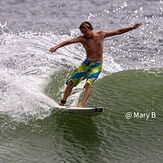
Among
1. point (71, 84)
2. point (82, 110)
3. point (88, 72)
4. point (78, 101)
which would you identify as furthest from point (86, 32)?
point (78, 101)

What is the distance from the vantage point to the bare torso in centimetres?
916

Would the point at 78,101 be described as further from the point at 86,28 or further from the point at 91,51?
the point at 86,28

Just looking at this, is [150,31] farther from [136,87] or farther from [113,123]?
[113,123]

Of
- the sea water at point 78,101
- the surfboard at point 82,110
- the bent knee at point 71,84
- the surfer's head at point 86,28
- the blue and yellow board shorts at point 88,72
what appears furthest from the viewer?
the bent knee at point 71,84

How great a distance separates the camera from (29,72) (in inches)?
473

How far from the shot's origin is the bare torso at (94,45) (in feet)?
30.0

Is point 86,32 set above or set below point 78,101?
above

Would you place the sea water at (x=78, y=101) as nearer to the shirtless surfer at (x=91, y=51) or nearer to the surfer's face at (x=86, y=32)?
the shirtless surfer at (x=91, y=51)

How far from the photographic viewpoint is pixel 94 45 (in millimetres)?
9188

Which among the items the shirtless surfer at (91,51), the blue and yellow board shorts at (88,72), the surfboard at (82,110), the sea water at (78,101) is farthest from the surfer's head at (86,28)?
the sea water at (78,101)

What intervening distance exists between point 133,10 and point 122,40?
4.15 m

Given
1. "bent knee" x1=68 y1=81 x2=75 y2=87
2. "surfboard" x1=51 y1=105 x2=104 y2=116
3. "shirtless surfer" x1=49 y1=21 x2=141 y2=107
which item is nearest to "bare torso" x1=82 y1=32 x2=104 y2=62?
"shirtless surfer" x1=49 y1=21 x2=141 y2=107

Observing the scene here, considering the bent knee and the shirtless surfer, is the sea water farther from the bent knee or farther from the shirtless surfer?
the shirtless surfer

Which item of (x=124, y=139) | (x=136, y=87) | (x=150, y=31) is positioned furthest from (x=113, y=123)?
(x=150, y=31)
